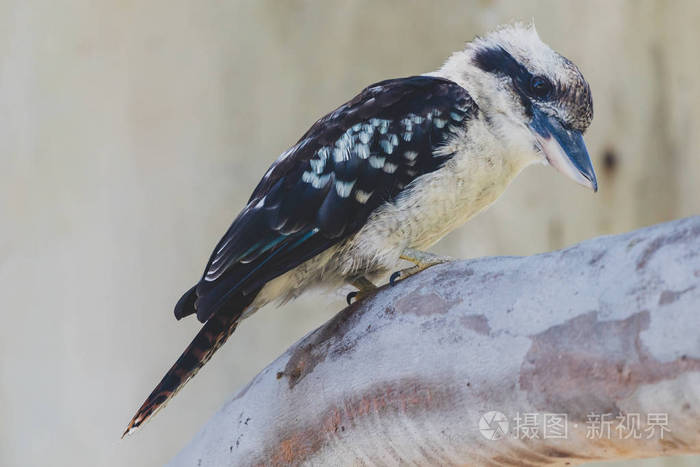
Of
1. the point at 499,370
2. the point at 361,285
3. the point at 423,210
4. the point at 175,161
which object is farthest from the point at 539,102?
the point at 175,161

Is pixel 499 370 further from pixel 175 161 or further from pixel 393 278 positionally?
pixel 175 161

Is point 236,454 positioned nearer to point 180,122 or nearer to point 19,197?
point 180,122

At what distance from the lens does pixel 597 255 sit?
1.09 meters

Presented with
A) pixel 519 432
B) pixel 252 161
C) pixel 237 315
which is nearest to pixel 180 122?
pixel 252 161

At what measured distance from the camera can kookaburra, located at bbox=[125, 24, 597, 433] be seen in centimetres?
142

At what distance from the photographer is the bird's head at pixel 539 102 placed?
1542mm

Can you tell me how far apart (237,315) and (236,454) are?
0.20 m

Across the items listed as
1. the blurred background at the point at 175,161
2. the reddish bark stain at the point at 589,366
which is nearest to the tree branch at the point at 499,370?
the reddish bark stain at the point at 589,366

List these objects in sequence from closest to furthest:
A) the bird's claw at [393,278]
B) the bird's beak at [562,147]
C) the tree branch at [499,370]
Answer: the tree branch at [499,370] < the bird's claw at [393,278] < the bird's beak at [562,147]

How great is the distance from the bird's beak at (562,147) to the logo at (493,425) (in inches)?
18.8

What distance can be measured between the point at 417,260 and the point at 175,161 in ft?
4.19

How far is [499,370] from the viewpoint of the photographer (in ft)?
3.74

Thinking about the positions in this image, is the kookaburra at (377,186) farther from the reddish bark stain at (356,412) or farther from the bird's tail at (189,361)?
the reddish bark stain at (356,412)

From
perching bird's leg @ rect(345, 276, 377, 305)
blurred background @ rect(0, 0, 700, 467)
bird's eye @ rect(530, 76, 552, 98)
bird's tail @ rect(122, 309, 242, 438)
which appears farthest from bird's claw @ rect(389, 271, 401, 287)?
blurred background @ rect(0, 0, 700, 467)
